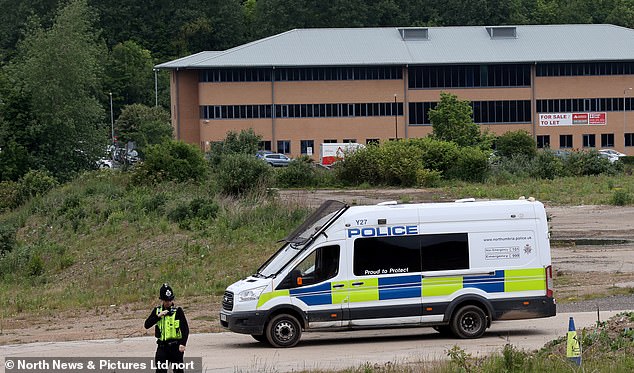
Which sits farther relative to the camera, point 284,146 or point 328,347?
point 284,146

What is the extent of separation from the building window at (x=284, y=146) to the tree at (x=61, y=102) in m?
17.3

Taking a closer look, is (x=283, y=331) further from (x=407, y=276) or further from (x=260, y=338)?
(x=407, y=276)

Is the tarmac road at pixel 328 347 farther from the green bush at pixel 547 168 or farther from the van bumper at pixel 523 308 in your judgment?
the green bush at pixel 547 168

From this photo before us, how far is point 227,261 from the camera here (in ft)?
111

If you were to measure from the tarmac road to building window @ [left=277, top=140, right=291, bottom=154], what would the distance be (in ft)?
221

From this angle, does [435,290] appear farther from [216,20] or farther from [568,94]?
[216,20]

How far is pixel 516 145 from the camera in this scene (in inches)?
3073

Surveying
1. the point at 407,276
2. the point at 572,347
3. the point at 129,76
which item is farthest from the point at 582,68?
the point at 572,347

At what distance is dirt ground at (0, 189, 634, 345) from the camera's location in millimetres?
24344

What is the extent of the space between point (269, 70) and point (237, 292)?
230ft

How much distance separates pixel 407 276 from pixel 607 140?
246 ft

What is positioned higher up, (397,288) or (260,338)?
(397,288)

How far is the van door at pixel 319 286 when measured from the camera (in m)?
20.6

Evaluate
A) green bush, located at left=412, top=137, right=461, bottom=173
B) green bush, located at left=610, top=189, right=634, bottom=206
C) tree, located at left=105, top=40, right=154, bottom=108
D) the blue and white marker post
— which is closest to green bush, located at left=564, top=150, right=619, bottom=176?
green bush, located at left=412, top=137, right=461, bottom=173
